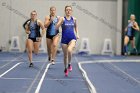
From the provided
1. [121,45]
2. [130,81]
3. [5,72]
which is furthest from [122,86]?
[121,45]

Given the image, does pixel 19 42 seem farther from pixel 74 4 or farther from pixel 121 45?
Result: pixel 121 45

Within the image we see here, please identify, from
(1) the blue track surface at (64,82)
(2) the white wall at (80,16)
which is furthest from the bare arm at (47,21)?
(2) the white wall at (80,16)

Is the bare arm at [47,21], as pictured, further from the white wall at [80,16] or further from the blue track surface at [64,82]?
the white wall at [80,16]

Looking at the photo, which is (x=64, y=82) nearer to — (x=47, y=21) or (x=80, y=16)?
(x=47, y=21)

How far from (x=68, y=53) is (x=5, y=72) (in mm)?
2008

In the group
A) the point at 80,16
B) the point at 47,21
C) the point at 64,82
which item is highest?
the point at 80,16

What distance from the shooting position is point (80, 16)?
22641 millimetres

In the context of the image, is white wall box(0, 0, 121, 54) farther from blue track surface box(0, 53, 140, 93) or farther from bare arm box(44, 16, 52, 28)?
blue track surface box(0, 53, 140, 93)

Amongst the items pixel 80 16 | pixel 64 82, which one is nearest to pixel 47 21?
pixel 64 82

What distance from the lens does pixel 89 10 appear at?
73.9 ft

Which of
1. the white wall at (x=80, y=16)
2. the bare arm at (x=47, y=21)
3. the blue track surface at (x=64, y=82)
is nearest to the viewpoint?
the blue track surface at (x=64, y=82)

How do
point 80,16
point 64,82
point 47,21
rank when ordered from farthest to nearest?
point 80,16 < point 47,21 < point 64,82

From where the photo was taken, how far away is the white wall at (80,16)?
2247cm

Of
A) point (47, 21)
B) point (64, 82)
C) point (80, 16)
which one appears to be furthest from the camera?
point (80, 16)
